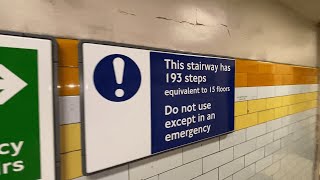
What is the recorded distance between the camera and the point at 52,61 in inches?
30.0

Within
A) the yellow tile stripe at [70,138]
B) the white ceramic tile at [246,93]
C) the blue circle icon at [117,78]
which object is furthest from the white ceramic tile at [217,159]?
the yellow tile stripe at [70,138]

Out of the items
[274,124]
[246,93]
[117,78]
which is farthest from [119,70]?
[274,124]

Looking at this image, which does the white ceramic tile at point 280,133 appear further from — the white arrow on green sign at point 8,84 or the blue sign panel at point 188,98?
the white arrow on green sign at point 8,84

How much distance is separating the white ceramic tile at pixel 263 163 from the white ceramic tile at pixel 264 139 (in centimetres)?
13

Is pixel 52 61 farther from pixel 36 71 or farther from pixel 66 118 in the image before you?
pixel 66 118

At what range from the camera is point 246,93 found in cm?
168

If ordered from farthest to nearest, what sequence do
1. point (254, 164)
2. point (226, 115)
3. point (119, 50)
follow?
point (254, 164), point (226, 115), point (119, 50)

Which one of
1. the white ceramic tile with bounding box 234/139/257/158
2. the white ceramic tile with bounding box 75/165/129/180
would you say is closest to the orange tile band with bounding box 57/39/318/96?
the white ceramic tile with bounding box 75/165/129/180

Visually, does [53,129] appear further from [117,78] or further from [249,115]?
[249,115]

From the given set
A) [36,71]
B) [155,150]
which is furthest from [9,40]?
[155,150]

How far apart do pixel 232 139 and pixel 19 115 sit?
130 cm

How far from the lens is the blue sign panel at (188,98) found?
109cm

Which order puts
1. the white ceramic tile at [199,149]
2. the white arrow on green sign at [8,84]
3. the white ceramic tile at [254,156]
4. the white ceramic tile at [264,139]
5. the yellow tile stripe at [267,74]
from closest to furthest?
the white arrow on green sign at [8,84] → the white ceramic tile at [199,149] → the yellow tile stripe at [267,74] → the white ceramic tile at [254,156] → the white ceramic tile at [264,139]

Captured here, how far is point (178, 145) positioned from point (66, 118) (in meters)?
0.59
